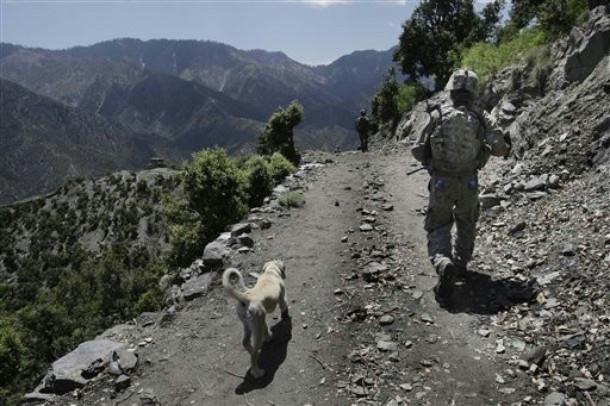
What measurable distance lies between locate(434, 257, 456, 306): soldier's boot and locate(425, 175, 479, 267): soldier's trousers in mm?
281

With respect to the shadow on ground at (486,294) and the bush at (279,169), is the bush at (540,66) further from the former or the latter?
the bush at (279,169)

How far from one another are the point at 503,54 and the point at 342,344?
684 inches

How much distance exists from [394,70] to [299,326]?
164 feet

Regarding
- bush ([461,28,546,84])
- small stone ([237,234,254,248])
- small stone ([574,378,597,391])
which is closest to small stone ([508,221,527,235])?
small stone ([574,378,597,391])

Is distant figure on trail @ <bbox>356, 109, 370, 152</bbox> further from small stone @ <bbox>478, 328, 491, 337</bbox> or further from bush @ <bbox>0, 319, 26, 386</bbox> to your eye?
small stone @ <bbox>478, 328, 491, 337</bbox>

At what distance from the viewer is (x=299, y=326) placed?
8.27m

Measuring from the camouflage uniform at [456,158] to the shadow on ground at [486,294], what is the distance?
0.43 m

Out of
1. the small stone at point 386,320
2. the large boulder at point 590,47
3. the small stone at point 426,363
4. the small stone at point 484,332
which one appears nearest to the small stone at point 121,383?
the small stone at point 386,320

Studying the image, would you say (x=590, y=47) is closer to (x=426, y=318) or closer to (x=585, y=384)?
(x=426, y=318)

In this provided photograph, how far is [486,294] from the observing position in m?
7.92

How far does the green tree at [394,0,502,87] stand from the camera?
46.4 metres

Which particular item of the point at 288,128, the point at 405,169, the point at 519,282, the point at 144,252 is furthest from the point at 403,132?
the point at 144,252

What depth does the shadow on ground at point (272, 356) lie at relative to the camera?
6.96 m

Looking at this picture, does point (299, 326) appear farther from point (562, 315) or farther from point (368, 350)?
point (562, 315)
